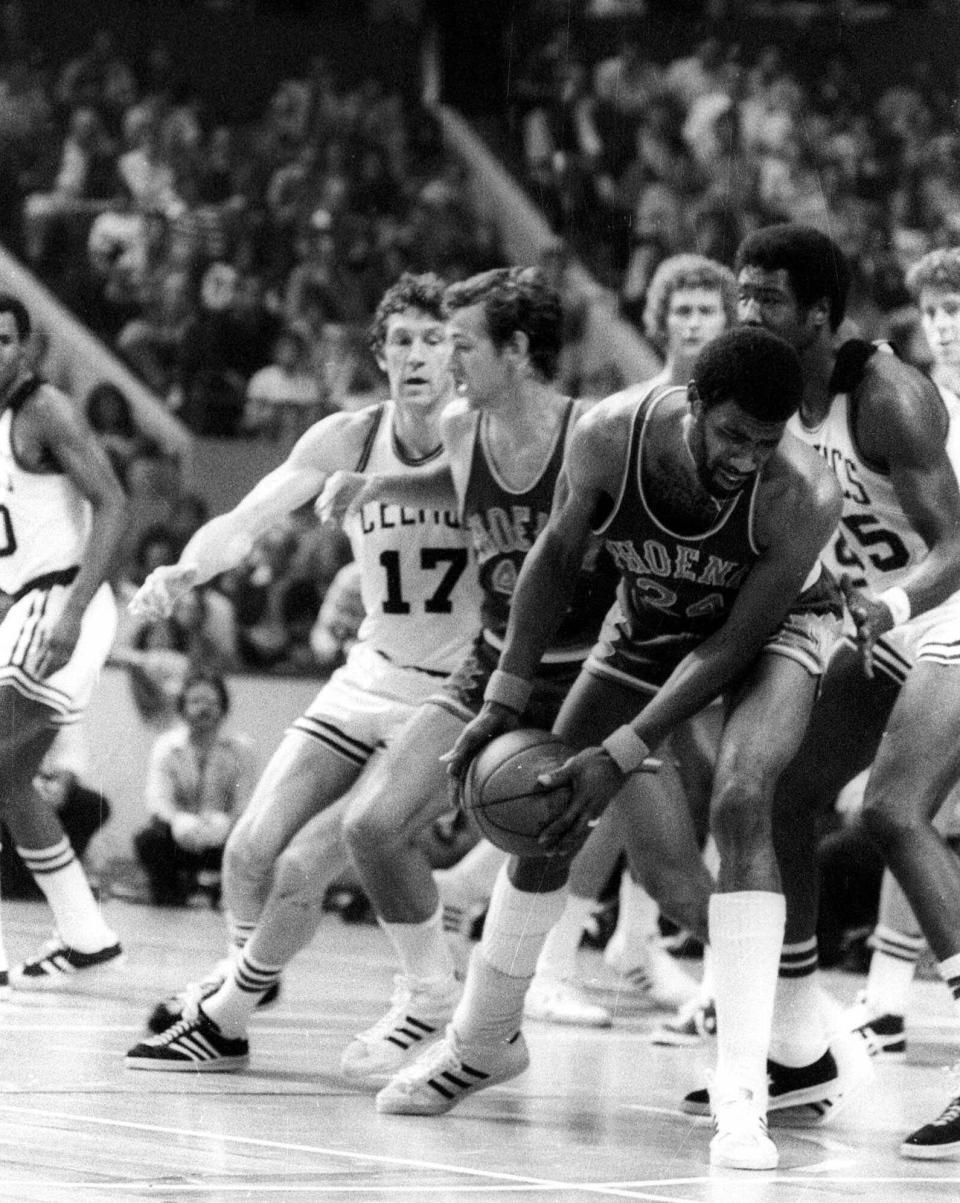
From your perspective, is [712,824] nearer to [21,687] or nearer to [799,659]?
[799,659]

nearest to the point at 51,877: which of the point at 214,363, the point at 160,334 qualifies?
the point at 214,363

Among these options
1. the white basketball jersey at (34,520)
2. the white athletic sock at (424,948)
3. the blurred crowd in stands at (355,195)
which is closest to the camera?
the white athletic sock at (424,948)

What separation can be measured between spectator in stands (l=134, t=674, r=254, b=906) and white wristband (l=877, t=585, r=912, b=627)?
5.60 metres

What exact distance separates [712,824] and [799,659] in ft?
1.41

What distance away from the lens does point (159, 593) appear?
6141 mm

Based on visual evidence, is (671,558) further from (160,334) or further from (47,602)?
(160,334)

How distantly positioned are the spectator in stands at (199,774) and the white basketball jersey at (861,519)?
4.80 metres

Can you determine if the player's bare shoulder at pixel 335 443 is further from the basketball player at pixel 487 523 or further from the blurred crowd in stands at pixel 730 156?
the blurred crowd in stands at pixel 730 156

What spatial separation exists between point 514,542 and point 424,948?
1075mm

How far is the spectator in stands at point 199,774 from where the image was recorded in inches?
422

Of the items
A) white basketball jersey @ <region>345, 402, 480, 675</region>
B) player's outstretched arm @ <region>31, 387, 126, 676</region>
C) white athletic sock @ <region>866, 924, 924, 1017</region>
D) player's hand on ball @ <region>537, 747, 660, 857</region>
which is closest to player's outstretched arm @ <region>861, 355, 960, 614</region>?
player's hand on ball @ <region>537, 747, 660, 857</region>

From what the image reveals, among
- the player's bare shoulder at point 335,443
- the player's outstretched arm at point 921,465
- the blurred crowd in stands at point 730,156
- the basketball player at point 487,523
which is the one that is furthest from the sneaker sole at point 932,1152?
the blurred crowd in stands at point 730,156

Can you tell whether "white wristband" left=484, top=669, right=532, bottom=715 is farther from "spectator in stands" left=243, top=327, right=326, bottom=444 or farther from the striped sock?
"spectator in stands" left=243, top=327, right=326, bottom=444

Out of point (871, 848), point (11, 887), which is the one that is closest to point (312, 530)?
point (11, 887)
